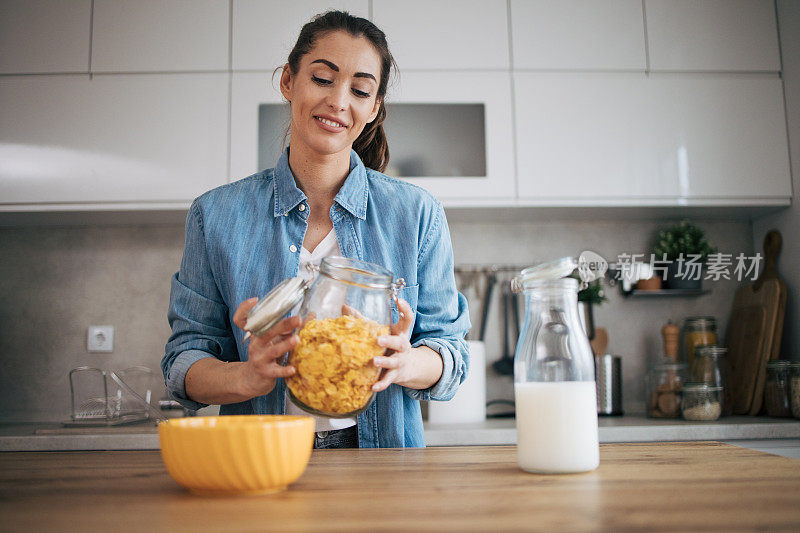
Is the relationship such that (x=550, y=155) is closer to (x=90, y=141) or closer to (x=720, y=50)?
(x=720, y=50)

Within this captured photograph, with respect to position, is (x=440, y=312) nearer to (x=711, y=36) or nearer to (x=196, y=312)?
(x=196, y=312)

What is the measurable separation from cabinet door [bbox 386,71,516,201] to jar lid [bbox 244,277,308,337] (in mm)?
1547

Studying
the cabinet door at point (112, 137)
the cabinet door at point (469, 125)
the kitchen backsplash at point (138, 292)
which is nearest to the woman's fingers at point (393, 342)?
the cabinet door at point (469, 125)

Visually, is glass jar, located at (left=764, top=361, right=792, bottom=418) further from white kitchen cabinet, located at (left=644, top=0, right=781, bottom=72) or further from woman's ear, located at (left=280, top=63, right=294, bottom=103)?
woman's ear, located at (left=280, top=63, right=294, bottom=103)

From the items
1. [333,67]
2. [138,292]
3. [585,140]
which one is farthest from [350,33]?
[138,292]

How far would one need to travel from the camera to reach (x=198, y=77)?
2.19m

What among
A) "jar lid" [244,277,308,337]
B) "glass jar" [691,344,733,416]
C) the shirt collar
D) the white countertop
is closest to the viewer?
"jar lid" [244,277,308,337]

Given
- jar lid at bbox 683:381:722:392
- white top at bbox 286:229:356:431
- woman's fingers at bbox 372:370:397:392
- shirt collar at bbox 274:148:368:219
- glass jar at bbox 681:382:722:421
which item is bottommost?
glass jar at bbox 681:382:722:421

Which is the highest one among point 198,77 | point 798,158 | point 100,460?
point 198,77

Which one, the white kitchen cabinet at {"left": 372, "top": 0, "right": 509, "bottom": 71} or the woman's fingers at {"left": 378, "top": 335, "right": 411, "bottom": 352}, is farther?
the white kitchen cabinet at {"left": 372, "top": 0, "right": 509, "bottom": 71}

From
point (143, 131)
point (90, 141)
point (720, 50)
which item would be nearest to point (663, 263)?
point (720, 50)

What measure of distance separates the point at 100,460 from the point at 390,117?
5.37 feet

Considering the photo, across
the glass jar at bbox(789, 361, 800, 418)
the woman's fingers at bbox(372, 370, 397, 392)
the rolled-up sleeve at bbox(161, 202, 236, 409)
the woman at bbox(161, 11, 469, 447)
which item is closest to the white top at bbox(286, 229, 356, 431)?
the woman at bbox(161, 11, 469, 447)

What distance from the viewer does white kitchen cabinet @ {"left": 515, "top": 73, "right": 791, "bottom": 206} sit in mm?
2184
